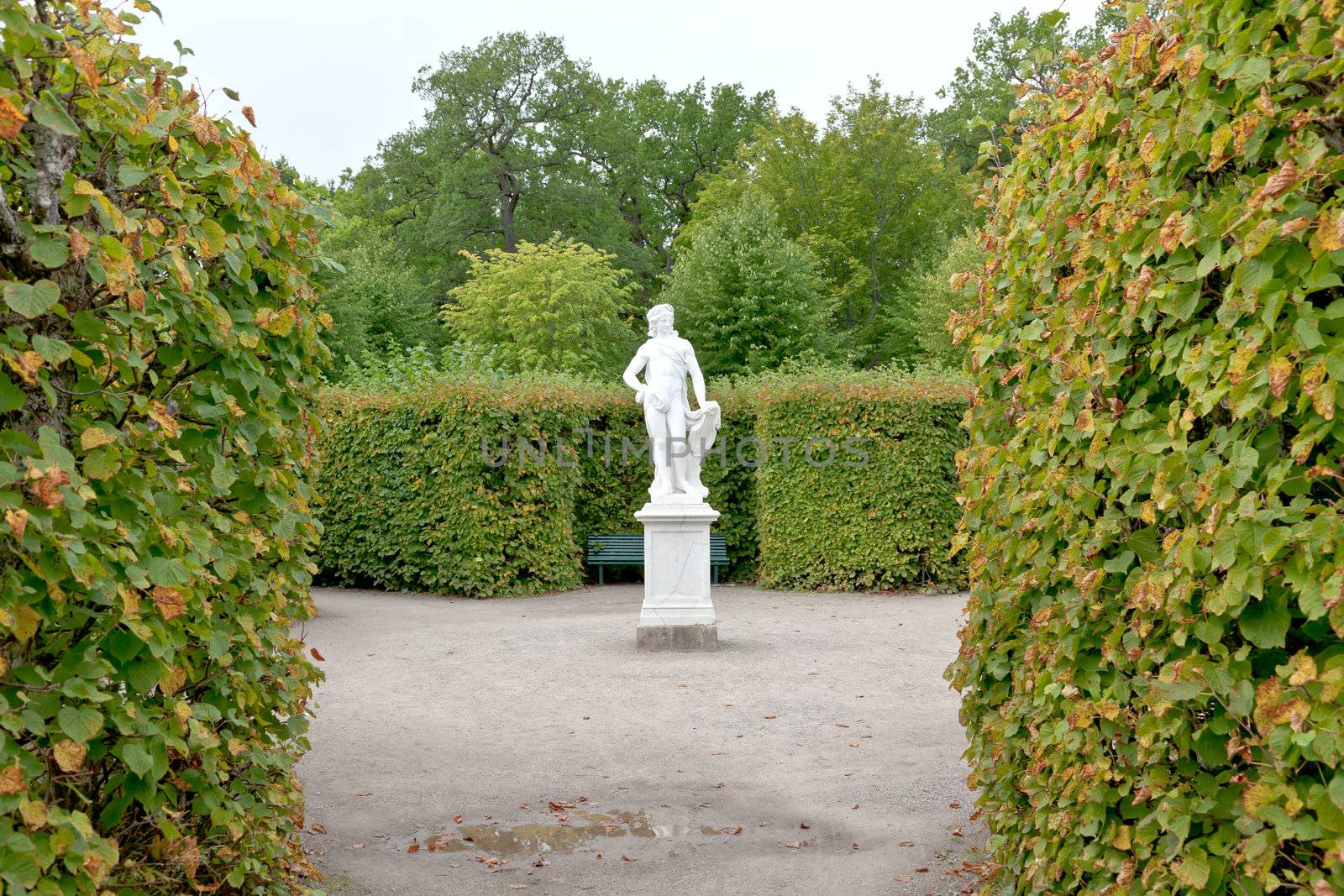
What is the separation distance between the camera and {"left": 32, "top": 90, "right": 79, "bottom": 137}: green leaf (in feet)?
7.07

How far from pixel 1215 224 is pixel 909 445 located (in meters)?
11.8

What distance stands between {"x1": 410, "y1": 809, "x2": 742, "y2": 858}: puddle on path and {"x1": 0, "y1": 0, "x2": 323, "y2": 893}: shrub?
1.59 meters

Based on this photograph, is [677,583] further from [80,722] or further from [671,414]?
[80,722]

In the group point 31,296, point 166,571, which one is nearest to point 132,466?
point 166,571

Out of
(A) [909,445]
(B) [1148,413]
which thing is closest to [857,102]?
(A) [909,445]

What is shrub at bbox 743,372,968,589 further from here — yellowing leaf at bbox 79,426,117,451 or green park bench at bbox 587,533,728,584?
yellowing leaf at bbox 79,426,117,451

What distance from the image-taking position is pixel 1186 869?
2.34 metres

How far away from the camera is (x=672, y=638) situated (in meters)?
10.2

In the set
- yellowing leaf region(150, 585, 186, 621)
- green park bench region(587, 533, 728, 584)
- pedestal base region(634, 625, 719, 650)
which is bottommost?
pedestal base region(634, 625, 719, 650)

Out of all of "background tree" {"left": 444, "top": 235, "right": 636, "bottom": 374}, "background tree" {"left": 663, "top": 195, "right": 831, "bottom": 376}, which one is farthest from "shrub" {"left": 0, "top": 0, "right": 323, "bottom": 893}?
"background tree" {"left": 444, "top": 235, "right": 636, "bottom": 374}

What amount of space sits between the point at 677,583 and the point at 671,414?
5.82 feet

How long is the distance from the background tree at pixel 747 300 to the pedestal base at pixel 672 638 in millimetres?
14959

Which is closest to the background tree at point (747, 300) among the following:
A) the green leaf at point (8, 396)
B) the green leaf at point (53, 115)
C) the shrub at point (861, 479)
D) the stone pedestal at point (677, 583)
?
the shrub at point (861, 479)

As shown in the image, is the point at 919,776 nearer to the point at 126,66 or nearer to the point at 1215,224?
the point at 1215,224
